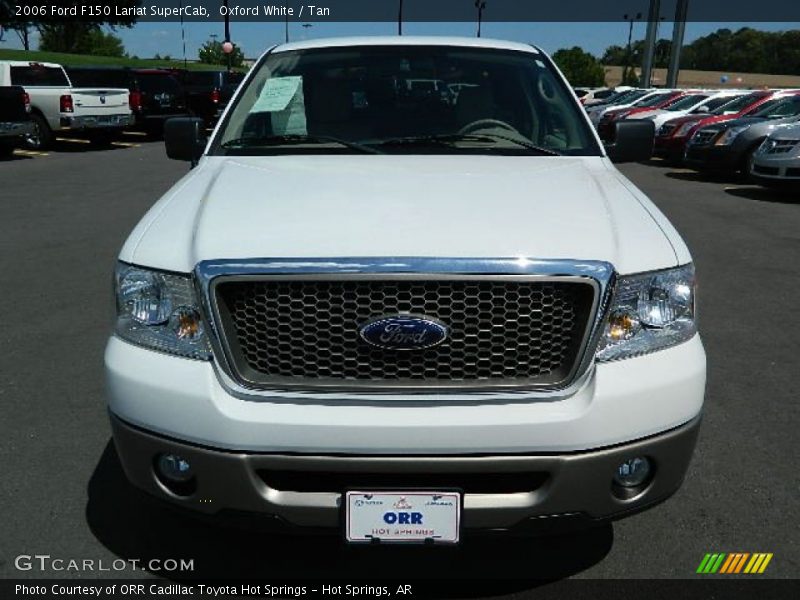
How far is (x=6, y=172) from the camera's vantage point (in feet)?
46.8

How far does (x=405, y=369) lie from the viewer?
2.28 meters

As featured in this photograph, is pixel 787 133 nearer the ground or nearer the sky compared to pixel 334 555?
nearer the sky

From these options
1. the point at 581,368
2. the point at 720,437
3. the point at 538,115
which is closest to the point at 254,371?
the point at 581,368

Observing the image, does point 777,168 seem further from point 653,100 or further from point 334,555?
point 653,100

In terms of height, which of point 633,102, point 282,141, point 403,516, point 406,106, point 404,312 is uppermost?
point 406,106

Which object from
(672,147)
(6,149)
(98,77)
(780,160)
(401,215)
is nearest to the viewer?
(401,215)

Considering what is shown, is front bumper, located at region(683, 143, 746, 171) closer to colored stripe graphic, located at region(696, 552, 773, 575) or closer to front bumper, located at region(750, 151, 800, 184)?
front bumper, located at region(750, 151, 800, 184)

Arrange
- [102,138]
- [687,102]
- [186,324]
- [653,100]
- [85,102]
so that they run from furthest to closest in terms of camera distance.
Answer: [653,100], [687,102], [102,138], [85,102], [186,324]

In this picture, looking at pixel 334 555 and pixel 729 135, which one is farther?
pixel 729 135

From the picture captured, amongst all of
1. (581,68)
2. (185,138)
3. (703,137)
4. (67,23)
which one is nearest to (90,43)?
(67,23)

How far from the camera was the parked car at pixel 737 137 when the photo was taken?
44.8 feet

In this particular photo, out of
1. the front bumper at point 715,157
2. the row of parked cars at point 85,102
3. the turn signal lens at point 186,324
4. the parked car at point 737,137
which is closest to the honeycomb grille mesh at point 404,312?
the turn signal lens at point 186,324

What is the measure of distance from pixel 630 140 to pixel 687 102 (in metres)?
17.8

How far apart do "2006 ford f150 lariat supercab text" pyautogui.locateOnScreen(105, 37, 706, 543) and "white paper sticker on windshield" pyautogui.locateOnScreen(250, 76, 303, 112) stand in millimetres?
1391
